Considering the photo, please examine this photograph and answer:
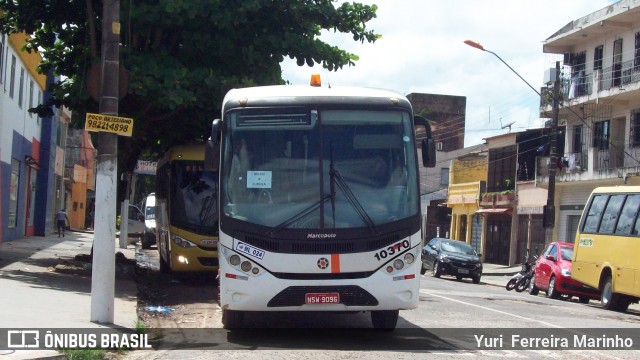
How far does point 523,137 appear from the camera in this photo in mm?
44469

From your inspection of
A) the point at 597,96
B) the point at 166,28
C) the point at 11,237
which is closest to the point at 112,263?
the point at 166,28

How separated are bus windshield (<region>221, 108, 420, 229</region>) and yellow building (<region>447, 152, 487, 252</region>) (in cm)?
3986

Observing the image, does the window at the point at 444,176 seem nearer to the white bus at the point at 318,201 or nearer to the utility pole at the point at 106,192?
the white bus at the point at 318,201

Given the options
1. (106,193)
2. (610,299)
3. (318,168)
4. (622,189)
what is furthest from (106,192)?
(622,189)

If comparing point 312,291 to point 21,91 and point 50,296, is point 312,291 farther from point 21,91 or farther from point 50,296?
point 21,91

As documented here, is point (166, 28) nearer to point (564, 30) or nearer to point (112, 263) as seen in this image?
point (112, 263)

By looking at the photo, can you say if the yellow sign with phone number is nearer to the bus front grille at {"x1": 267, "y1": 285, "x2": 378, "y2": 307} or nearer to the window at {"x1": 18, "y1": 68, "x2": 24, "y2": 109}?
the bus front grille at {"x1": 267, "y1": 285, "x2": 378, "y2": 307}

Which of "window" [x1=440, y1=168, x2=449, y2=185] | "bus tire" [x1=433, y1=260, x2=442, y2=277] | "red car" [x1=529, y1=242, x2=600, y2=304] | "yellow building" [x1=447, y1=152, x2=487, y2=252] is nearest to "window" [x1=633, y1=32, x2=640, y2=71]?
"bus tire" [x1=433, y1=260, x2=442, y2=277]

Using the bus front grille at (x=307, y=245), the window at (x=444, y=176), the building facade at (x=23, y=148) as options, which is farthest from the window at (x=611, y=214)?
the window at (x=444, y=176)

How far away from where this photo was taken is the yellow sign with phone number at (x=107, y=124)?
11.2 m

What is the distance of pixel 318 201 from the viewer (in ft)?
34.2

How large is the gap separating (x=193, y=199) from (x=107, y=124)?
23.0 feet

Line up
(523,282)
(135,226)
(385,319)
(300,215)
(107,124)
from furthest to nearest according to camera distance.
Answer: (135,226)
(523,282)
(385,319)
(107,124)
(300,215)

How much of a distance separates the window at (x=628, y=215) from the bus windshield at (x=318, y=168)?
10170 mm
